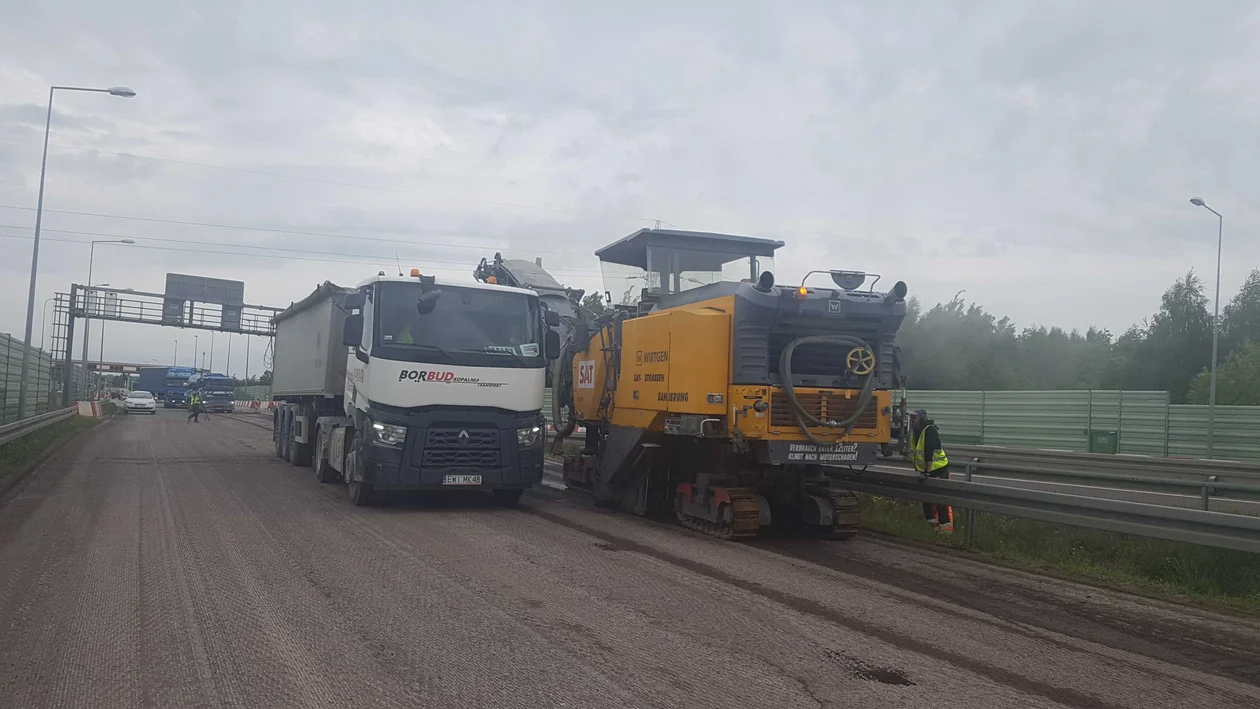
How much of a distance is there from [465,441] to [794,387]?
14.5ft

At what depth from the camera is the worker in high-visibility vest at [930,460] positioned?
1105cm

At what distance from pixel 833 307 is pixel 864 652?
4.91m

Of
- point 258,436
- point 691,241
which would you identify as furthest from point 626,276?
point 258,436

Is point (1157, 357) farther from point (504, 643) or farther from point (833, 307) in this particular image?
point (504, 643)

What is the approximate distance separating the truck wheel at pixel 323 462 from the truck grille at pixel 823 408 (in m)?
8.06

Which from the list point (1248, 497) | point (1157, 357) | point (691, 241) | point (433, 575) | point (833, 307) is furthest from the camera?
point (1157, 357)

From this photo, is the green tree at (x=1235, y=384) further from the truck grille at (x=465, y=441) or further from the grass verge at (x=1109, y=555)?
the truck grille at (x=465, y=441)

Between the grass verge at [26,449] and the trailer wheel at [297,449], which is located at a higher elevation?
the trailer wheel at [297,449]

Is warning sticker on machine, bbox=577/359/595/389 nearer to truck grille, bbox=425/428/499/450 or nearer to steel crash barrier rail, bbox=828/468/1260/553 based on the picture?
truck grille, bbox=425/428/499/450

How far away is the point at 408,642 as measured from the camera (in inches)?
227

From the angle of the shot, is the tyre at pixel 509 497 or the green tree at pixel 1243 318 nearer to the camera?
the tyre at pixel 509 497

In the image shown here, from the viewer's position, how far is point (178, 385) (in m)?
67.1

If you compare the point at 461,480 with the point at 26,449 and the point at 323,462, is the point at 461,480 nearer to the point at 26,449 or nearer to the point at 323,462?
the point at 323,462

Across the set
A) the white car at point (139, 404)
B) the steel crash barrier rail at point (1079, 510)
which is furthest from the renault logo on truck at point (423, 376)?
the white car at point (139, 404)
